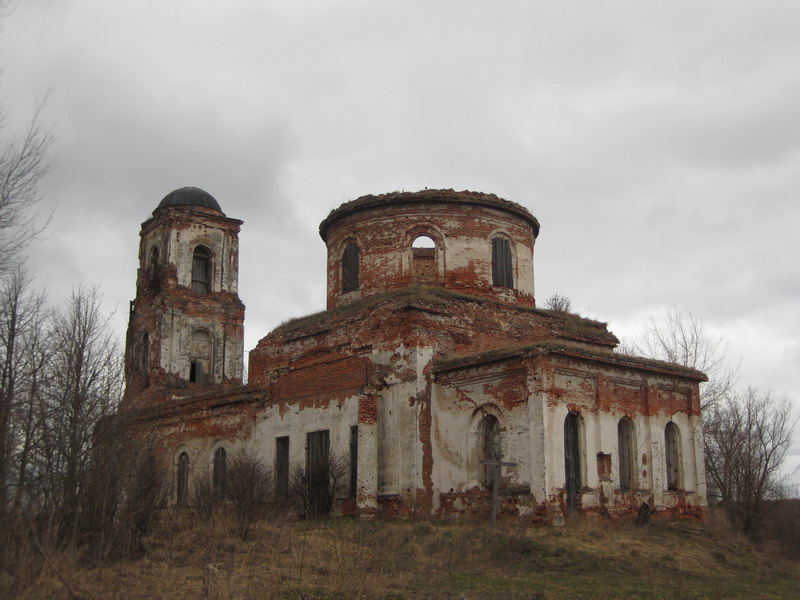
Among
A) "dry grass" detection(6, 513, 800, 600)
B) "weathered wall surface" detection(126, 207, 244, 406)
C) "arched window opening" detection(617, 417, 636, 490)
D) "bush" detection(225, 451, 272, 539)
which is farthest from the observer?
"weathered wall surface" detection(126, 207, 244, 406)

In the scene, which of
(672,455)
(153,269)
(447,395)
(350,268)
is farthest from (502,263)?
(153,269)

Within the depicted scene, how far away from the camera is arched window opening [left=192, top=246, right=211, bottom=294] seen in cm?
3175

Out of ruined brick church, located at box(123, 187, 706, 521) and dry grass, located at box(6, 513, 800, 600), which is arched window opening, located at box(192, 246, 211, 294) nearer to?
ruined brick church, located at box(123, 187, 706, 521)

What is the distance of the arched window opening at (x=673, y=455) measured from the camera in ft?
67.5

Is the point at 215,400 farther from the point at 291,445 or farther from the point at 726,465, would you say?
the point at 726,465

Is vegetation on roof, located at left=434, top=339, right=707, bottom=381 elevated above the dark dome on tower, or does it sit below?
below

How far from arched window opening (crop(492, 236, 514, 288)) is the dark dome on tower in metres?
13.1

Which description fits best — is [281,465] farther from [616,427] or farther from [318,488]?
[616,427]

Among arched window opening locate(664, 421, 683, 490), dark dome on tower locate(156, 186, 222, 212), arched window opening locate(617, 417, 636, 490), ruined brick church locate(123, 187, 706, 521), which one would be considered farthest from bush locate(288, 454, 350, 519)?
dark dome on tower locate(156, 186, 222, 212)

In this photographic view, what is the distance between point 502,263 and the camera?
920 inches

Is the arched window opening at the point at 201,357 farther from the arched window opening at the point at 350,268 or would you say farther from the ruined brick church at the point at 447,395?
the arched window opening at the point at 350,268

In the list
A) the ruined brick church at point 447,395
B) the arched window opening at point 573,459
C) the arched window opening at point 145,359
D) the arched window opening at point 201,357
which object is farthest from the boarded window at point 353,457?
the arched window opening at point 145,359

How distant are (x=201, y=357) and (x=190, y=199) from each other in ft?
18.8

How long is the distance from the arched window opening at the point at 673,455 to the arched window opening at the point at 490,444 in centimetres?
452
